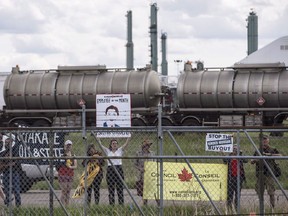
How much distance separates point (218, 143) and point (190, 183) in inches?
43.1

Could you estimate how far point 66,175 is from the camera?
1555 cm

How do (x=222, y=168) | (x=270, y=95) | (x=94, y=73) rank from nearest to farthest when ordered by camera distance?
(x=222, y=168)
(x=270, y=95)
(x=94, y=73)

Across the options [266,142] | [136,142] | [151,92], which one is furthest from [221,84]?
[266,142]

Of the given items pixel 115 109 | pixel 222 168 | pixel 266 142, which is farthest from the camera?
pixel 115 109

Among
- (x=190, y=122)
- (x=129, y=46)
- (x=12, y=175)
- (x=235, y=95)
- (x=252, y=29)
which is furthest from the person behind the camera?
(x=129, y=46)

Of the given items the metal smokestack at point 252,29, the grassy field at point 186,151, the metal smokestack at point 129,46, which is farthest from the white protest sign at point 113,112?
the metal smokestack at point 129,46

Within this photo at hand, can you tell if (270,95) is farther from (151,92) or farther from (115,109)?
(115,109)

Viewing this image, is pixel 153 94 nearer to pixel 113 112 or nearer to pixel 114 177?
pixel 113 112

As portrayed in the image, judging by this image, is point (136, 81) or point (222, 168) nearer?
point (222, 168)

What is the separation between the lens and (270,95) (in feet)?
130

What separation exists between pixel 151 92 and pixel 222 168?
1085 inches

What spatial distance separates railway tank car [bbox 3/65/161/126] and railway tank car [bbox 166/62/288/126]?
1714 mm

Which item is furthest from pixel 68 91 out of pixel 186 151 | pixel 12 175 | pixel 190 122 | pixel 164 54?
pixel 164 54

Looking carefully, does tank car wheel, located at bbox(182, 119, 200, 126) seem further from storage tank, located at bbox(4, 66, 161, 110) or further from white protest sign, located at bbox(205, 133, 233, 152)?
white protest sign, located at bbox(205, 133, 233, 152)
